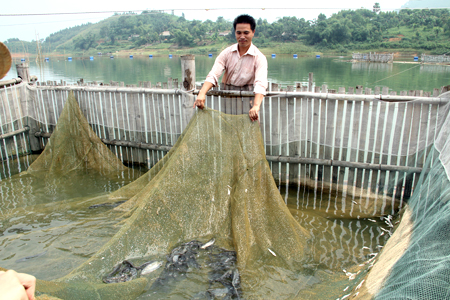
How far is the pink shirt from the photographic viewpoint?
161 inches

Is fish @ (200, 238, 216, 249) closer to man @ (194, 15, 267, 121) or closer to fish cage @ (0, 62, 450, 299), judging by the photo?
fish cage @ (0, 62, 450, 299)

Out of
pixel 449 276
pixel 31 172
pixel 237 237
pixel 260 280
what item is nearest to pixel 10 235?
pixel 31 172

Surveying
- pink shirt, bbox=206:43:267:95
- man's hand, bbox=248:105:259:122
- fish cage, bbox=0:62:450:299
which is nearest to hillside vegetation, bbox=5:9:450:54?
fish cage, bbox=0:62:450:299

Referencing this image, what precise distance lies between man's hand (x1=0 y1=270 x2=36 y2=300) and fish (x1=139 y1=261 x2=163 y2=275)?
1875mm

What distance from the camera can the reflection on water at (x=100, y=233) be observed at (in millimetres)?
3244

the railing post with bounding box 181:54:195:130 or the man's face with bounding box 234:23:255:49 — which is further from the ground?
the man's face with bounding box 234:23:255:49

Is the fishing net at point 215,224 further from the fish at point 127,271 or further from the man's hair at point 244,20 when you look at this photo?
the man's hair at point 244,20

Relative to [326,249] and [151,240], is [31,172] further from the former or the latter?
[326,249]

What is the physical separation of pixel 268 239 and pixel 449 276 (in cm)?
197

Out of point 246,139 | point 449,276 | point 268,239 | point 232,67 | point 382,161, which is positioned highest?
point 232,67

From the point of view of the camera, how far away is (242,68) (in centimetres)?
434

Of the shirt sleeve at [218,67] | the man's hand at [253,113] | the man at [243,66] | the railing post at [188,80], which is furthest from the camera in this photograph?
the railing post at [188,80]

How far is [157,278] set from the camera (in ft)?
10.3

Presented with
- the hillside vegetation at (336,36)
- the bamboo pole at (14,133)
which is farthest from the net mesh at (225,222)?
the hillside vegetation at (336,36)
